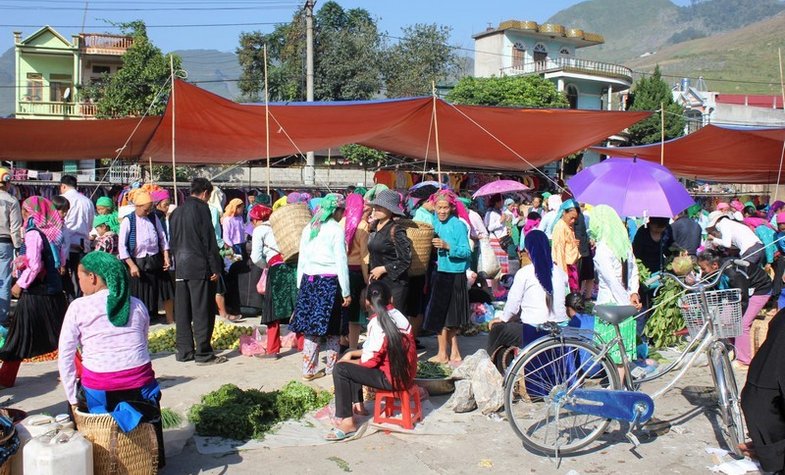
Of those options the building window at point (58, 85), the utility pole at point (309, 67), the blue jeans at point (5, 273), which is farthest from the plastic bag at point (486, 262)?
the building window at point (58, 85)

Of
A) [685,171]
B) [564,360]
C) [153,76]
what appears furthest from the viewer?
[153,76]

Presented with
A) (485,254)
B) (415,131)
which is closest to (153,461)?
(485,254)

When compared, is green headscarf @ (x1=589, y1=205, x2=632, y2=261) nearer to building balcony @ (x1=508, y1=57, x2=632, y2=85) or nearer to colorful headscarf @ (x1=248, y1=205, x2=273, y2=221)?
colorful headscarf @ (x1=248, y1=205, x2=273, y2=221)

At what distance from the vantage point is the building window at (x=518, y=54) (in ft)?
159

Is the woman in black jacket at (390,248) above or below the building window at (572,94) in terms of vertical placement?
below

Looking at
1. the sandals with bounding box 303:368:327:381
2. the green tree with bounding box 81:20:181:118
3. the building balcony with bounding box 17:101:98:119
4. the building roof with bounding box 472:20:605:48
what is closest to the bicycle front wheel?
the sandals with bounding box 303:368:327:381

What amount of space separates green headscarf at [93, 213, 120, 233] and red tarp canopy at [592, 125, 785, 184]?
8.82 meters

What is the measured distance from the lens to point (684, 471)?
4.34 meters

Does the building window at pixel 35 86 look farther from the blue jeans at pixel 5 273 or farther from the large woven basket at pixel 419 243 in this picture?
the large woven basket at pixel 419 243

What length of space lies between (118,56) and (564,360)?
3551cm

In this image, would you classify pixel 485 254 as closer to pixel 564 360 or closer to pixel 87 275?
pixel 564 360

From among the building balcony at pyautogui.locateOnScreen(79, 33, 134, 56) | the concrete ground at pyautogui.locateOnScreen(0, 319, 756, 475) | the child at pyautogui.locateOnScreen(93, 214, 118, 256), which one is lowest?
the concrete ground at pyautogui.locateOnScreen(0, 319, 756, 475)

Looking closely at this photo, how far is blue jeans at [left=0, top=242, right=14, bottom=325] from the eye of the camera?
6.14 meters

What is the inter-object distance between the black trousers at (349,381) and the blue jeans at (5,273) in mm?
3352
